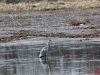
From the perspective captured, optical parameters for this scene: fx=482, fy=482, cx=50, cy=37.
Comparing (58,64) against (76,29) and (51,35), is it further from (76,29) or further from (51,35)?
(76,29)

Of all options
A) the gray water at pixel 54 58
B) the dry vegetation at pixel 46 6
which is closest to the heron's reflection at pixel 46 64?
the gray water at pixel 54 58

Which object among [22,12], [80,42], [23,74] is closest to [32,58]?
[23,74]

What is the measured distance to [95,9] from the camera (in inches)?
1993

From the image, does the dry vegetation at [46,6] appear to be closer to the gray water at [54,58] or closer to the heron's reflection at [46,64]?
the gray water at [54,58]

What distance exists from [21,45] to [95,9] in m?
28.5

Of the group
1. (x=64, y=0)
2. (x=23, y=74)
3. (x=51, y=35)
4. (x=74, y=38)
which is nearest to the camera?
(x=23, y=74)

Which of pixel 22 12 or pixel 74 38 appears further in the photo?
pixel 22 12

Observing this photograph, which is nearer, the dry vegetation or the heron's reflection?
the heron's reflection

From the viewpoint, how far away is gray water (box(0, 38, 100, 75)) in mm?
15562

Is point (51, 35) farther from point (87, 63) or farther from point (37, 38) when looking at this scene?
point (87, 63)

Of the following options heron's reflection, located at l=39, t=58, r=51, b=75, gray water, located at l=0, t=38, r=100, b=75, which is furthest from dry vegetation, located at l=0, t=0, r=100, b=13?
heron's reflection, located at l=39, t=58, r=51, b=75

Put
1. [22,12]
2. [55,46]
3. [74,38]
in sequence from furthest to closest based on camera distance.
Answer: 1. [22,12]
2. [74,38]
3. [55,46]

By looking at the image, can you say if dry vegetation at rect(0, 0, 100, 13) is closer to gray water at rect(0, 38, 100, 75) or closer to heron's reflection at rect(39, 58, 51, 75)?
gray water at rect(0, 38, 100, 75)

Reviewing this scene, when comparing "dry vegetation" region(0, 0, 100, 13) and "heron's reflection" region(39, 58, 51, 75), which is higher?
"heron's reflection" region(39, 58, 51, 75)
